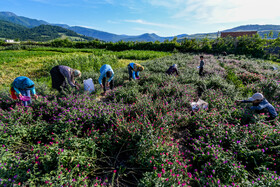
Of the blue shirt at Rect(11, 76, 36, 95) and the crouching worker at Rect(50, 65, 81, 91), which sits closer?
the blue shirt at Rect(11, 76, 36, 95)

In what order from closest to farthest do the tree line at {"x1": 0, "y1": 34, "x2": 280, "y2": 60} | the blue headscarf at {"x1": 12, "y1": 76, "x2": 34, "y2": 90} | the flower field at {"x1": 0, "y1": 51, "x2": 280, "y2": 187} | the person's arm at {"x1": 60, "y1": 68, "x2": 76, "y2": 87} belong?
the flower field at {"x1": 0, "y1": 51, "x2": 280, "y2": 187}, the blue headscarf at {"x1": 12, "y1": 76, "x2": 34, "y2": 90}, the person's arm at {"x1": 60, "y1": 68, "x2": 76, "y2": 87}, the tree line at {"x1": 0, "y1": 34, "x2": 280, "y2": 60}

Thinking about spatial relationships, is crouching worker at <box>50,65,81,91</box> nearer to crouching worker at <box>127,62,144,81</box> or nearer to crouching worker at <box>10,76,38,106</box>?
crouching worker at <box>10,76,38,106</box>

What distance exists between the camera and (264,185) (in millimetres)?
1899

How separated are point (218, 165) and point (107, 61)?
12243mm

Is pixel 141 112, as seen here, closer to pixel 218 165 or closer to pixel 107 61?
pixel 218 165

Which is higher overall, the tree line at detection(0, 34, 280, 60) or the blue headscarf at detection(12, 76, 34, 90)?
the tree line at detection(0, 34, 280, 60)

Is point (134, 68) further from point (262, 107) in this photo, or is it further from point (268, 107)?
point (268, 107)

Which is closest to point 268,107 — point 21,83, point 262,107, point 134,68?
point 262,107

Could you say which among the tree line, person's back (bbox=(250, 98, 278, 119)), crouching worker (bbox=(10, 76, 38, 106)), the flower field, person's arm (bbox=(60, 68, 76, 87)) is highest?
the tree line

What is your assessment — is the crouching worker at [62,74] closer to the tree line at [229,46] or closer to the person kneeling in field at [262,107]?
the person kneeling in field at [262,107]

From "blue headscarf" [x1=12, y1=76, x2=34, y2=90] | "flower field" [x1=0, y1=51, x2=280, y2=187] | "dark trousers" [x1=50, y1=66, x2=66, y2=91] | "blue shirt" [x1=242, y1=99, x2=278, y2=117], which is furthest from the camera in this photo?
"dark trousers" [x1=50, y1=66, x2=66, y2=91]

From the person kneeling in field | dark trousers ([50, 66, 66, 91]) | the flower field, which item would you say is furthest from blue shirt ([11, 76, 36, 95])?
the person kneeling in field

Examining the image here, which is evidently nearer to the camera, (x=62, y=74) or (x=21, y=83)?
(x=21, y=83)

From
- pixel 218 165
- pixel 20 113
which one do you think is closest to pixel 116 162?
pixel 218 165
